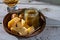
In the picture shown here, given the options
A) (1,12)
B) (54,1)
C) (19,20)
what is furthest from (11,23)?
(54,1)

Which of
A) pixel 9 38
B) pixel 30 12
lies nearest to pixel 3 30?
pixel 9 38

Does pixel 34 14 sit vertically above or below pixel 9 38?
above

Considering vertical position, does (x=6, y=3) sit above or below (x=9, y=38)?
above

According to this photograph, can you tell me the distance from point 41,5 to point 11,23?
277 millimetres

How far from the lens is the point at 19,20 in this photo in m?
0.95

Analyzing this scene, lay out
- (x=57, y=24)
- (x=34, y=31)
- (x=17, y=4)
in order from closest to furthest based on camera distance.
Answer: (x=34, y=31), (x=57, y=24), (x=17, y=4)

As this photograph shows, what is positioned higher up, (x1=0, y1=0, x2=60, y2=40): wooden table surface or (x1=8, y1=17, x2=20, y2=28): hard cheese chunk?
(x1=8, y1=17, x2=20, y2=28): hard cheese chunk

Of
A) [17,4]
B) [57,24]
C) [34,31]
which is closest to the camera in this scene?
[34,31]

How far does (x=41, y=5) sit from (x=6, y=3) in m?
0.20

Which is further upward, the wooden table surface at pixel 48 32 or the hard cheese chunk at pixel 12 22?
the hard cheese chunk at pixel 12 22

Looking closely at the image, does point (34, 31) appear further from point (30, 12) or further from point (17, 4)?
point (17, 4)

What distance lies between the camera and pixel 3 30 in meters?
0.99

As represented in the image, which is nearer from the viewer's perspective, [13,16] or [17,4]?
[13,16]

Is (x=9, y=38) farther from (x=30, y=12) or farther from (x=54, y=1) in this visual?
(x=54, y=1)
